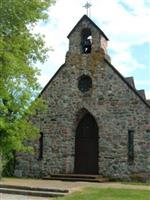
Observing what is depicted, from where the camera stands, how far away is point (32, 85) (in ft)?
56.3

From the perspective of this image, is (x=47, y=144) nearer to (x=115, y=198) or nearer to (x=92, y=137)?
(x=92, y=137)

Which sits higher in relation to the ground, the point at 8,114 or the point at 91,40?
the point at 91,40

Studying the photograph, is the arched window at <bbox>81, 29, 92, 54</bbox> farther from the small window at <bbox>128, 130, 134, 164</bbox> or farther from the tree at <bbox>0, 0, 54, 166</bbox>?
the tree at <bbox>0, 0, 54, 166</bbox>

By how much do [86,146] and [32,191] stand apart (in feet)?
21.5

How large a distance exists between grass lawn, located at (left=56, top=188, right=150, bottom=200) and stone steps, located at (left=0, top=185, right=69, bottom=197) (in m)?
0.81

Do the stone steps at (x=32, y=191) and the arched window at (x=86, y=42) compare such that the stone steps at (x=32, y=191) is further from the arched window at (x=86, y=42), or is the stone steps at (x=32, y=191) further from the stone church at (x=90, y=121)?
the arched window at (x=86, y=42)

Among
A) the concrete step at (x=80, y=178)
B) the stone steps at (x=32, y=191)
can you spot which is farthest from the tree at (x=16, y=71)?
the concrete step at (x=80, y=178)

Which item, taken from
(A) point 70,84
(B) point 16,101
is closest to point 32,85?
(B) point 16,101

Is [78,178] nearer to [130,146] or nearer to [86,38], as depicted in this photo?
[130,146]

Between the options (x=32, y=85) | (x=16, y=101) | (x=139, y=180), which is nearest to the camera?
(x=16, y=101)

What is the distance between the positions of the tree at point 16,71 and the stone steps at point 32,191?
2.10 m

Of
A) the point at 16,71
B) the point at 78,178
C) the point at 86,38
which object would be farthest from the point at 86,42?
the point at 16,71

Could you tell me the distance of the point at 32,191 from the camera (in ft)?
58.1

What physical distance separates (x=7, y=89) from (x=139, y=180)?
29.6ft
